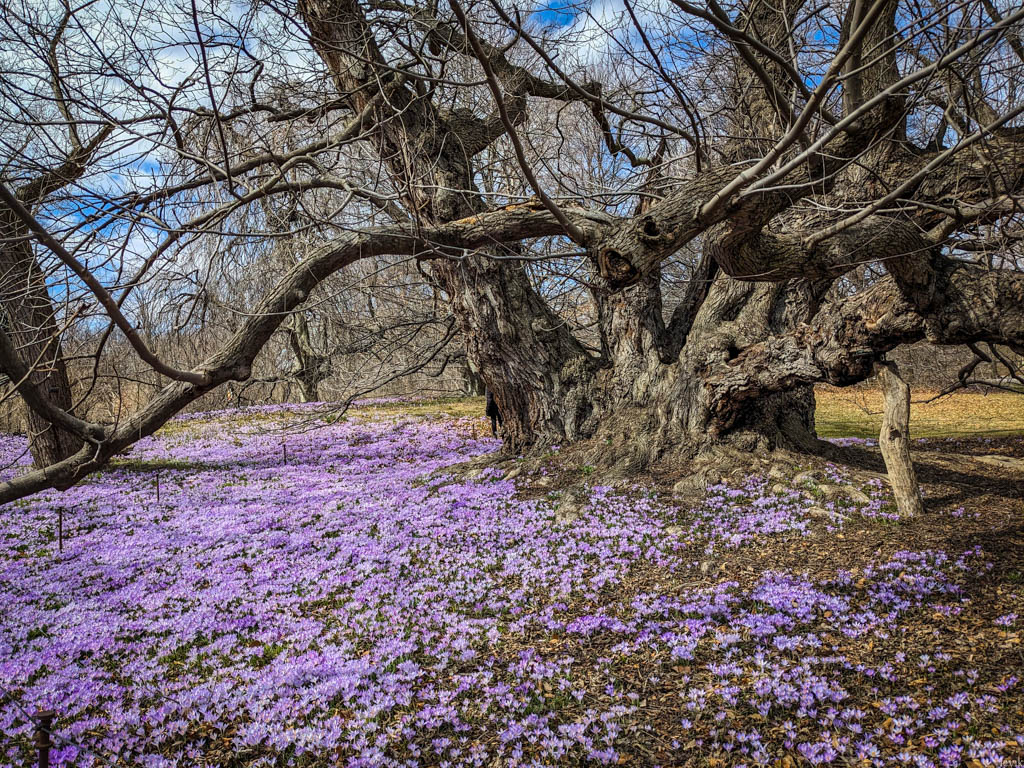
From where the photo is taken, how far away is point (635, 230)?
5387 mm

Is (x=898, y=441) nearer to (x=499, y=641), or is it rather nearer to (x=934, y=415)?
(x=499, y=641)

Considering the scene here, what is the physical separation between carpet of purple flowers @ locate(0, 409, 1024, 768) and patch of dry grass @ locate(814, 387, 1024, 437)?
6.64 metres

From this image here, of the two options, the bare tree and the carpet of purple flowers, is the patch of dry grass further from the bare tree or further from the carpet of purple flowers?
the carpet of purple flowers

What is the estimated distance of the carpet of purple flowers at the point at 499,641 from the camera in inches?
143

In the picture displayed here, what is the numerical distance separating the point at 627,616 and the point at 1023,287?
4.75 m

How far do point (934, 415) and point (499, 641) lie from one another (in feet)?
57.8

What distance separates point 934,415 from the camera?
17.8 meters

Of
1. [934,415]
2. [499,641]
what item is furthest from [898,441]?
[934,415]

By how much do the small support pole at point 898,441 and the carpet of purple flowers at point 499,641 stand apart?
1.22 ft

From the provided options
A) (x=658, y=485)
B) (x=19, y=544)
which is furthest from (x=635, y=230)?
(x=19, y=544)

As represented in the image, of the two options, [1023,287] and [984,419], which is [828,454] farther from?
[984,419]

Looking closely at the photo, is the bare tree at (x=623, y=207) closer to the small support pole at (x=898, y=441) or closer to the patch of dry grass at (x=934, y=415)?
the small support pole at (x=898, y=441)

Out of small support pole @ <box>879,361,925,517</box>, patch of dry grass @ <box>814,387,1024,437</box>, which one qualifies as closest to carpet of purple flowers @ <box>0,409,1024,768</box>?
small support pole @ <box>879,361,925,517</box>

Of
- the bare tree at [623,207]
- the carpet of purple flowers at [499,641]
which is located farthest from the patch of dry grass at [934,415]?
the carpet of purple flowers at [499,641]
